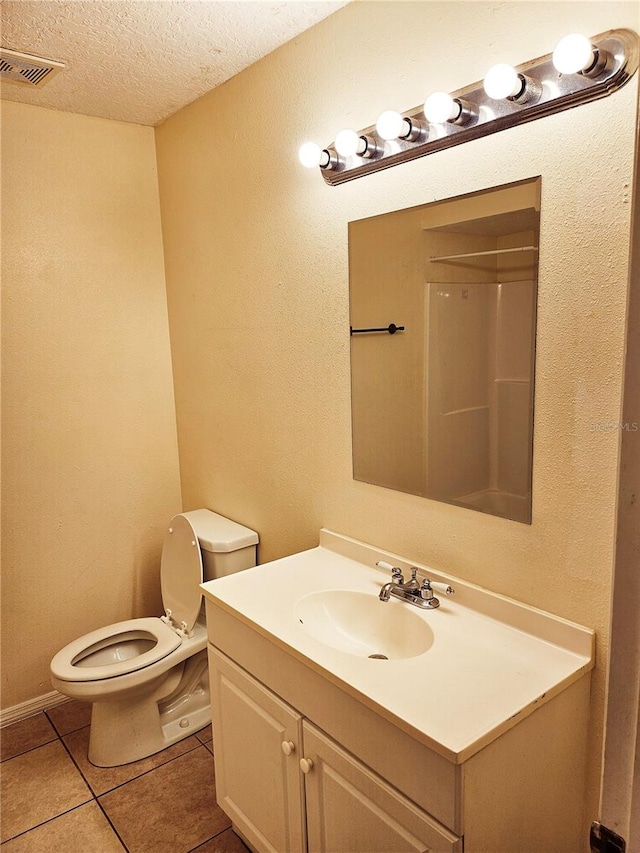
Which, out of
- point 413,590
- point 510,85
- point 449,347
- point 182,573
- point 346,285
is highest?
point 510,85

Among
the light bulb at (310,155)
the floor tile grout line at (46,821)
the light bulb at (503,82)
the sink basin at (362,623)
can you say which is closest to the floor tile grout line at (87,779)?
the floor tile grout line at (46,821)

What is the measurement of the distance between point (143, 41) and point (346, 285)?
942 millimetres

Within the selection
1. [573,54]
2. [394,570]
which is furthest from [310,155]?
[394,570]

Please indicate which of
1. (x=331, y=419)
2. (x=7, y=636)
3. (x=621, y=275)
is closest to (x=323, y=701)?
(x=331, y=419)

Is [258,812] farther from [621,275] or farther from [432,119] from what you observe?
[432,119]

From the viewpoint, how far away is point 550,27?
1.22 metres

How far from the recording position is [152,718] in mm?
2254

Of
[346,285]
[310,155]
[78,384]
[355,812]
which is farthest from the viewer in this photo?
[78,384]

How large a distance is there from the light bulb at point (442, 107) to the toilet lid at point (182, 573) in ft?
5.25

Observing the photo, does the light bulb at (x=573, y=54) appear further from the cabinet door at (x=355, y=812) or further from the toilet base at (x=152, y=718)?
the toilet base at (x=152, y=718)

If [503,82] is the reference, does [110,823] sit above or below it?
below

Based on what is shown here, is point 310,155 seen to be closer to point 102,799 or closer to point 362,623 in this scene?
point 362,623

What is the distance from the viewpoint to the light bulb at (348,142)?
1.57 m

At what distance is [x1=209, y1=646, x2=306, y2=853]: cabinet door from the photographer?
1.49m
